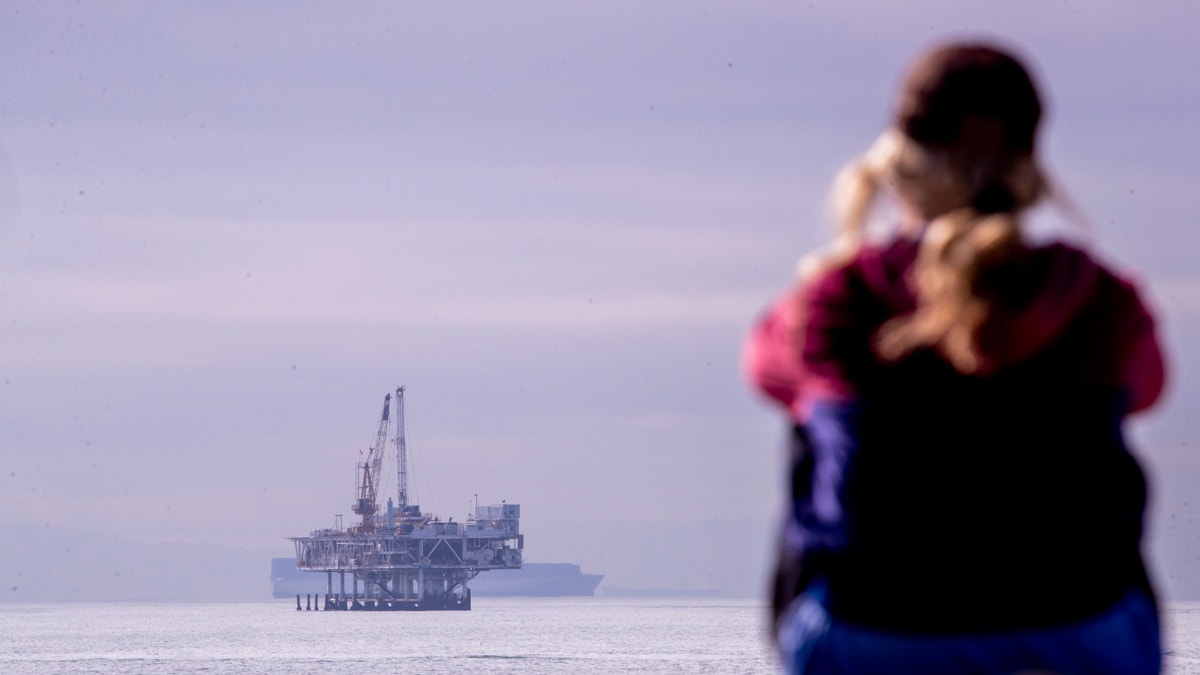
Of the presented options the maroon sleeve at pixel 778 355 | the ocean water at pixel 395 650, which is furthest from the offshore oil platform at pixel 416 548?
the maroon sleeve at pixel 778 355

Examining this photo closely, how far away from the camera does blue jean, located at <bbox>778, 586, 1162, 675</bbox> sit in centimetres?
283

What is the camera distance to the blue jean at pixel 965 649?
2.83 metres

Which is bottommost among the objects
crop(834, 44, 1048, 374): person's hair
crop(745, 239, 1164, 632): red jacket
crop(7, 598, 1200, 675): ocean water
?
crop(7, 598, 1200, 675): ocean water

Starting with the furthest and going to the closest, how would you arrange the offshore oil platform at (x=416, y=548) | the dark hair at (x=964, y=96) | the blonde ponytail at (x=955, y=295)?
the offshore oil platform at (x=416, y=548)
the dark hair at (x=964, y=96)
the blonde ponytail at (x=955, y=295)

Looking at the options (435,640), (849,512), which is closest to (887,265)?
(849,512)

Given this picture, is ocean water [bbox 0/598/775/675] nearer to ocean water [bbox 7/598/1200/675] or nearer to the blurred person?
ocean water [bbox 7/598/1200/675]

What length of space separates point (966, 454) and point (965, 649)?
11.8 inches

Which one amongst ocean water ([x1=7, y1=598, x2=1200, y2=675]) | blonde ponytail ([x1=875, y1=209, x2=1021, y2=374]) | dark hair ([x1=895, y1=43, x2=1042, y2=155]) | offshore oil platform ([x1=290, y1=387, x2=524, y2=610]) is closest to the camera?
blonde ponytail ([x1=875, y1=209, x2=1021, y2=374])

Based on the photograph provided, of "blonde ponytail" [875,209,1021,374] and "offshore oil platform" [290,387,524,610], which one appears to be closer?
"blonde ponytail" [875,209,1021,374]

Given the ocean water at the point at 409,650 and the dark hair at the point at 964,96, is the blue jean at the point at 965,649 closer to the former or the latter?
the dark hair at the point at 964,96

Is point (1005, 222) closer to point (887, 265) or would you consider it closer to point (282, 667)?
point (887, 265)

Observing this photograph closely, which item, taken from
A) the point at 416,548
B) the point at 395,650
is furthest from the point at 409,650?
the point at 416,548

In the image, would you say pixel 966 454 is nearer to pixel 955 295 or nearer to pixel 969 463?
pixel 969 463

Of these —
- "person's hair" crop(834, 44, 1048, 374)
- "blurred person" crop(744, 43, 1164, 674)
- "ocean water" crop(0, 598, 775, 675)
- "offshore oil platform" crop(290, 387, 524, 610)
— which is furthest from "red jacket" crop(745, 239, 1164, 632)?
"offshore oil platform" crop(290, 387, 524, 610)
